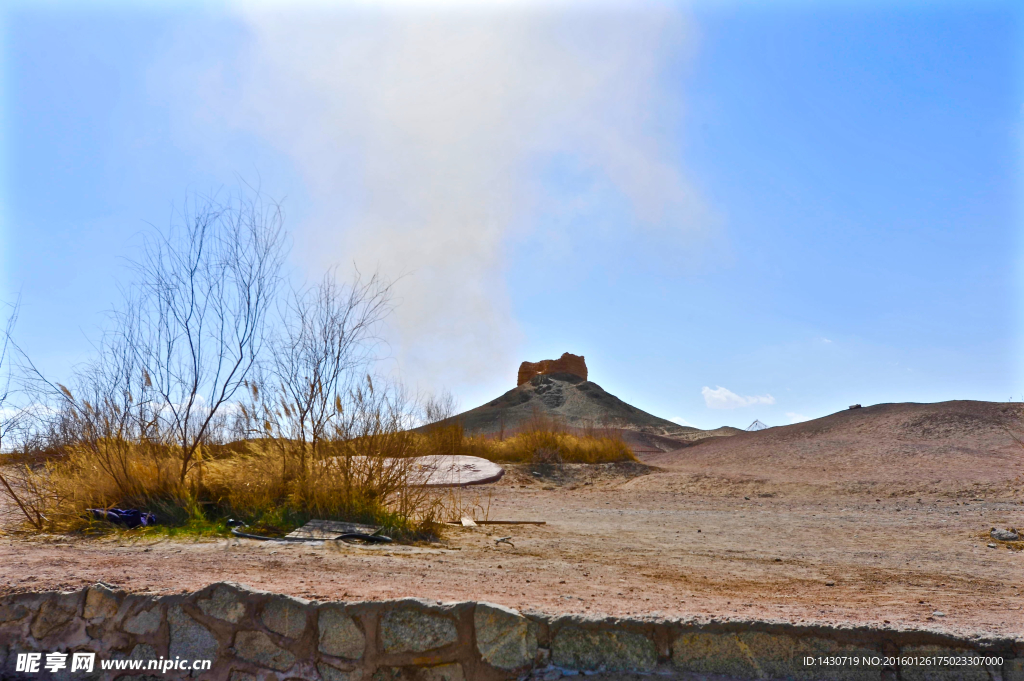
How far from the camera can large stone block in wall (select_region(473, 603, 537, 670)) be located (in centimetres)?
312

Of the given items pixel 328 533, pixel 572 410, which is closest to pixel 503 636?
pixel 328 533

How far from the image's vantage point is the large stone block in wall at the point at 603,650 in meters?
3.02

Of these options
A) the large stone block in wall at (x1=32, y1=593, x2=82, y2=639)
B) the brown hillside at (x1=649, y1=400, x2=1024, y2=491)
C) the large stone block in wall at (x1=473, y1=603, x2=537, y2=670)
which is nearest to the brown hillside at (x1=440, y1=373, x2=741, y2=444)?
the brown hillside at (x1=649, y1=400, x2=1024, y2=491)

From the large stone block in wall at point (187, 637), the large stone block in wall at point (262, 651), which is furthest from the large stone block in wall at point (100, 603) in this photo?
the large stone block in wall at point (262, 651)

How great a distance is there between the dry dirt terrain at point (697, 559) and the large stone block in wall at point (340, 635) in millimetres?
144

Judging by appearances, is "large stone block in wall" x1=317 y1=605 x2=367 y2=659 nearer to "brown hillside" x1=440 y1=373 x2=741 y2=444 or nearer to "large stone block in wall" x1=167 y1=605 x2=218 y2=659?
"large stone block in wall" x1=167 y1=605 x2=218 y2=659

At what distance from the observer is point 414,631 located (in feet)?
10.8

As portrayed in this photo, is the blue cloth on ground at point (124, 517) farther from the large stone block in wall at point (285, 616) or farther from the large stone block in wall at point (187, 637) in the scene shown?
the large stone block in wall at point (285, 616)

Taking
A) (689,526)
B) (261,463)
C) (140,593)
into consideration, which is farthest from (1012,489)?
(140,593)

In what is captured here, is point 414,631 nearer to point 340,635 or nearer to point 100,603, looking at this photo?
point 340,635

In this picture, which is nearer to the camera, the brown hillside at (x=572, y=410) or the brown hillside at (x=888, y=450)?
the brown hillside at (x=888, y=450)

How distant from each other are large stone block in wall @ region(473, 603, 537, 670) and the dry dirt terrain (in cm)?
15

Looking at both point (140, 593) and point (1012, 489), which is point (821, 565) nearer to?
point (140, 593)

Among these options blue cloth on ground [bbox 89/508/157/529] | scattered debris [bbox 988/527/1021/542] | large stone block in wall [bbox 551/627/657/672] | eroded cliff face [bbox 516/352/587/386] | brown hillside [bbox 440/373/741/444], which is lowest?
large stone block in wall [bbox 551/627/657/672]
